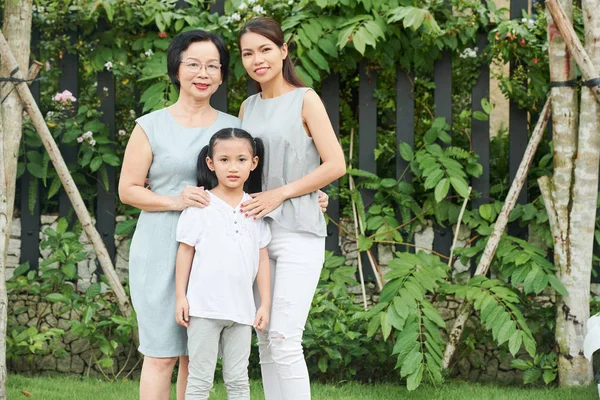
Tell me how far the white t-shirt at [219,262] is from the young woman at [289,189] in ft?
0.35

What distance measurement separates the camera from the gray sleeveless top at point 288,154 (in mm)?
3072

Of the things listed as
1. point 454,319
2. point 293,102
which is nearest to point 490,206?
point 454,319

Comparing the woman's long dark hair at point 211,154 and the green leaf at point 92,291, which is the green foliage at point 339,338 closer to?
the green leaf at point 92,291

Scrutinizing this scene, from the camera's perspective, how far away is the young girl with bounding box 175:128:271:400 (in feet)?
9.62

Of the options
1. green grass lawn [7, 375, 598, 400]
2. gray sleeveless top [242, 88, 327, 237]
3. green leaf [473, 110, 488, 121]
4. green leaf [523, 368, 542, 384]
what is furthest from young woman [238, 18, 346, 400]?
green leaf [473, 110, 488, 121]

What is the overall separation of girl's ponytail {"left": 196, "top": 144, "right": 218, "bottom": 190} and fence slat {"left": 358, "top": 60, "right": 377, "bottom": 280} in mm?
1991

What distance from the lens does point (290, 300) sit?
305cm

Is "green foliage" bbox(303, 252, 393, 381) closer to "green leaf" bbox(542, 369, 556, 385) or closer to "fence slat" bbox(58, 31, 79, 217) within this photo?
"green leaf" bbox(542, 369, 556, 385)

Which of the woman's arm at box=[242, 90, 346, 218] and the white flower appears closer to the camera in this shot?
the woman's arm at box=[242, 90, 346, 218]

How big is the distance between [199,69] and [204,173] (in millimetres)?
400

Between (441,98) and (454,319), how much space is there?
1.34 metres

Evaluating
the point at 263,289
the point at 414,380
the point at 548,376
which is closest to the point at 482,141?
the point at 548,376

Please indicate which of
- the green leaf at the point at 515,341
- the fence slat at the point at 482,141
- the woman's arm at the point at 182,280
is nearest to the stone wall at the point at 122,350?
the fence slat at the point at 482,141

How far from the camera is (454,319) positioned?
4.84 meters
